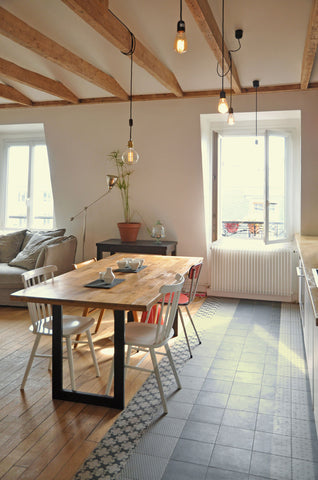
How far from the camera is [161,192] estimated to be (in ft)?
19.4

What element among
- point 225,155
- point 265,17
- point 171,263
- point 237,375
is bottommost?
point 237,375

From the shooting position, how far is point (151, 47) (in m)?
4.48

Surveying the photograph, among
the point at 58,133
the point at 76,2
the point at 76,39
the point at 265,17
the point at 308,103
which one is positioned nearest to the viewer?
the point at 76,2

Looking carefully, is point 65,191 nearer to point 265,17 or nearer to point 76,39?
point 76,39

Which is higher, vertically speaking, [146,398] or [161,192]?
[161,192]

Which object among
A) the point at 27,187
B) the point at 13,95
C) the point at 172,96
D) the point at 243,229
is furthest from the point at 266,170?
the point at 27,187

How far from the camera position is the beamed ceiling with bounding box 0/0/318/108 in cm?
362

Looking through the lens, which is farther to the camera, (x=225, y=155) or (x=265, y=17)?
(x=225, y=155)

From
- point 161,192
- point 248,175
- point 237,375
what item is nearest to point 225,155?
point 248,175

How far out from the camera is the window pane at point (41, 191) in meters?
7.12

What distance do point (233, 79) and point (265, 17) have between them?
854 mm

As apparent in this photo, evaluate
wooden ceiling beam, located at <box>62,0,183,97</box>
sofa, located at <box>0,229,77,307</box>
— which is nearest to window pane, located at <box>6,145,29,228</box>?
sofa, located at <box>0,229,77,307</box>

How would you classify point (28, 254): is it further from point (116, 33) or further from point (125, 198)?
point (116, 33)

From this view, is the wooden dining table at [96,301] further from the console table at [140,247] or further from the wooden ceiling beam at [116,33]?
the console table at [140,247]
